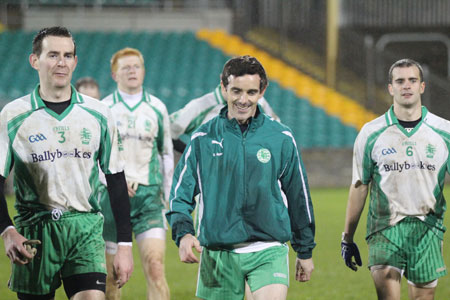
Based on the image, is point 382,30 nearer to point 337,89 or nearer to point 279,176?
point 337,89

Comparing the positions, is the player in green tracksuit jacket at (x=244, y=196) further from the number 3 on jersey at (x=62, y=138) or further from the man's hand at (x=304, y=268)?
the number 3 on jersey at (x=62, y=138)

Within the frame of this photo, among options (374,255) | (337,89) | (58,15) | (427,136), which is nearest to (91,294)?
(374,255)

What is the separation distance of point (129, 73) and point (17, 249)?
302 centimetres

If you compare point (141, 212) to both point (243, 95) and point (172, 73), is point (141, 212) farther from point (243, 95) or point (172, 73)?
point (172, 73)

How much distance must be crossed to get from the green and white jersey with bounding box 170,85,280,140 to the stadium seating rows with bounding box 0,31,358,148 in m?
11.5

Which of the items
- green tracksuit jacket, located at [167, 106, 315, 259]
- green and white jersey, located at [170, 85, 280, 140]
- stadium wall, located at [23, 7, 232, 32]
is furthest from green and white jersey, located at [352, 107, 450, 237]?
stadium wall, located at [23, 7, 232, 32]

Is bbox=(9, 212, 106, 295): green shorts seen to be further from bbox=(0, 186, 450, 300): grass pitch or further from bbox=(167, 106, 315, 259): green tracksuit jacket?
bbox=(0, 186, 450, 300): grass pitch

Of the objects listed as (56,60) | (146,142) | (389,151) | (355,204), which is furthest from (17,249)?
(146,142)

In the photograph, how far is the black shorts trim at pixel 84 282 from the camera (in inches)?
168

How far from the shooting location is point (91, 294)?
425cm

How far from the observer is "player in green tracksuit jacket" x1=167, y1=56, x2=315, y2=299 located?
13.9 feet

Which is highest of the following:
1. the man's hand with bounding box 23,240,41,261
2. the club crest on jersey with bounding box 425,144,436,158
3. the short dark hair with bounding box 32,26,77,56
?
the short dark hair with bounding box 32,26,77,56

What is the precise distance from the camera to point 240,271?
4266 millimetres

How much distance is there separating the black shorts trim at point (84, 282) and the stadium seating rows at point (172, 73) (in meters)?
14.1
